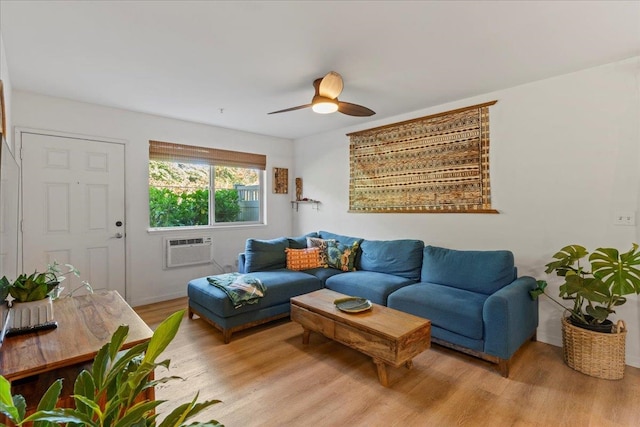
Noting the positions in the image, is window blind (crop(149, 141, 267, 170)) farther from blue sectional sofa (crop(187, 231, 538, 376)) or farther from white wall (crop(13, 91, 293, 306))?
blue sectional sofa (crop(187, 231, 538, 376))

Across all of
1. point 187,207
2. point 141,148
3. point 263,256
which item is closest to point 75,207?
point 141,148

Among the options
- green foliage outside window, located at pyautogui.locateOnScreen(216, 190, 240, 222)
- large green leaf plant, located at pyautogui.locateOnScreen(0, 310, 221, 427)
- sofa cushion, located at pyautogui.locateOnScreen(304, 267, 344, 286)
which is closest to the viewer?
large green leaf plant, located at pyautogui.locateOnScreen(0, 310, 221, 427)

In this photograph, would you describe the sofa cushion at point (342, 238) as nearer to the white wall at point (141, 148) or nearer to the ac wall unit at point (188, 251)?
the white wall at point (141, 148)

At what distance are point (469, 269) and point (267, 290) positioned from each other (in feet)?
6.53

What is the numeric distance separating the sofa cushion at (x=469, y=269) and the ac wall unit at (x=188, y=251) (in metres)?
2.94

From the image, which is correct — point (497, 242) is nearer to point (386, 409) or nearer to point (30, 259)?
point (386, 409)

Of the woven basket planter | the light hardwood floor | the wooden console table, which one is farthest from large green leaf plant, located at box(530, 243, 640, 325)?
the wooden console table

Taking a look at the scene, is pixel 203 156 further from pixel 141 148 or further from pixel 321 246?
pixel 321 246

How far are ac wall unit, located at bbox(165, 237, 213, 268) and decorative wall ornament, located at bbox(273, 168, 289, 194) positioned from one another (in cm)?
144

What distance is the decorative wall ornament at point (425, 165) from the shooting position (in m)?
3.28

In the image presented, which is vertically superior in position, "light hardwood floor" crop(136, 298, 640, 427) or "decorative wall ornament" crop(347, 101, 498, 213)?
"decorative wall ornament" crop(347, 101, 498, 213)

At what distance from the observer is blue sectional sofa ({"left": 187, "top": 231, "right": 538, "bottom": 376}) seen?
237 cm

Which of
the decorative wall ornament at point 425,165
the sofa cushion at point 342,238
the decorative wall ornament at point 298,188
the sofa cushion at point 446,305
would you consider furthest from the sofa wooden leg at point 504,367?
the decorative wall ornament at point 298,188

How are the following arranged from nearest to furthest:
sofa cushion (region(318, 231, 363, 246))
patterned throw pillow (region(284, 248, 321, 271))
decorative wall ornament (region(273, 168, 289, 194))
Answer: patterned throw pillow (region(284, 248, 321, 271)), sofa cushion (region(318, 231, 363, 246)), decorative wall ornament (region(273, 168, 289, 194))
